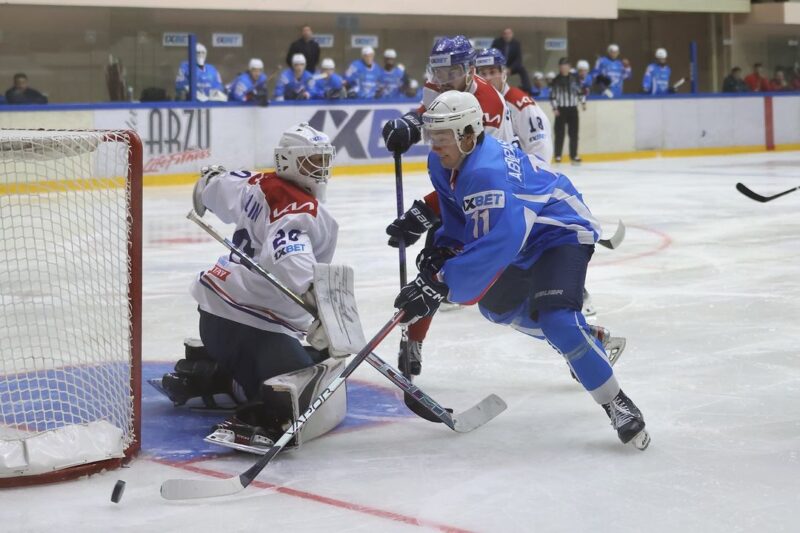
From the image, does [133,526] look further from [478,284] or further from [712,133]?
[712,133]

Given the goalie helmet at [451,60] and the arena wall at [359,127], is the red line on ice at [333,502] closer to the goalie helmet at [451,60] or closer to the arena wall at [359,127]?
the goalie helmet at [451,60]

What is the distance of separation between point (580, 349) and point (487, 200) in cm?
49

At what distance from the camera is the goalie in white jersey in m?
3.30

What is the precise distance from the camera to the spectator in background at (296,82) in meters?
14.4

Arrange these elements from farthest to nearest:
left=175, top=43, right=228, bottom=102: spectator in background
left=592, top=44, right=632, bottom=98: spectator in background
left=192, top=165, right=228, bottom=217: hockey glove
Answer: left=592, top=44, right=632, bottom=98: spectator in background, left=175, top=43, right=228, bottom=102: spectator in background, left=192, top=165, right=228, bottom=217: hockey glove

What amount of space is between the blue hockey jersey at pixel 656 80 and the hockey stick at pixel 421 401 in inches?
602

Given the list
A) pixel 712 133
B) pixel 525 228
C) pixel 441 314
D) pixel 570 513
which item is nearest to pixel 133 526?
pixel 570 513

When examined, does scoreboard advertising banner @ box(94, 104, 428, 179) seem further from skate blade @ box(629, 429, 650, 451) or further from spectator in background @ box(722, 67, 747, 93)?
skate blade @ box(629, 429, 650, 451)

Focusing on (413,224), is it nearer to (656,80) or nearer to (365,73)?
(365,73)

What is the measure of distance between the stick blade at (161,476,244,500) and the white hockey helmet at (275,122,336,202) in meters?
0.97

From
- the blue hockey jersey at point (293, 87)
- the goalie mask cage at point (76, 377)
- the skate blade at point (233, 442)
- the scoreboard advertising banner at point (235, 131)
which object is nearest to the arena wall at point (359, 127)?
the scoreboard advertising banner at point (235, 131)

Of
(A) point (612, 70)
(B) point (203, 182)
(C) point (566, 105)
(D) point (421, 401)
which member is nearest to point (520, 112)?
(B) point (203, 182)

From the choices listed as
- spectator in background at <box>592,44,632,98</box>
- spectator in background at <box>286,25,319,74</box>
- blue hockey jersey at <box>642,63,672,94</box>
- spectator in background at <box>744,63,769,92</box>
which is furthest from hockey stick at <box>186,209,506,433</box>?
spectator in background at <box>744,63,769,92</box>

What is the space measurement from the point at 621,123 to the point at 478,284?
1410 centimetres
